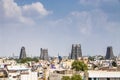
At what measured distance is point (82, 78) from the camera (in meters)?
49.1

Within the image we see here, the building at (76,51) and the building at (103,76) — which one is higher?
the building at (76,51)

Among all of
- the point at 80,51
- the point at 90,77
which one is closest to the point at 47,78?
the point at 90,77

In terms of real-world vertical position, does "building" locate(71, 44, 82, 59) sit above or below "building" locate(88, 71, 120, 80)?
above

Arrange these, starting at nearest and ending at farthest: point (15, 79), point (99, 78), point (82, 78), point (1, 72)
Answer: point (99, 78) → point (82, 78) → point (15, 79) → point (1, 72)

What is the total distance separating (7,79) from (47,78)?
586cm

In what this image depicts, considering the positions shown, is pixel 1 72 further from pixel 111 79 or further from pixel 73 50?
pixel 73 50

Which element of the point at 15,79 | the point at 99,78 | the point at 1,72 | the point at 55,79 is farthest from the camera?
the point at 1,72

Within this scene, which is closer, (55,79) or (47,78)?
(55,79)

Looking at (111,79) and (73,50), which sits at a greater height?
(73,50)

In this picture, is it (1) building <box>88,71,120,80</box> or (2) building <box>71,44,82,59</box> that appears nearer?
(1) building <box>88,71,120,80</box>

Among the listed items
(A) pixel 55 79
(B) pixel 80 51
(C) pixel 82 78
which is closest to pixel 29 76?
(A) pixel 55 79

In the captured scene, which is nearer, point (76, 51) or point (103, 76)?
point (103, 76)

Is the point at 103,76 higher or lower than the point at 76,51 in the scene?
lower

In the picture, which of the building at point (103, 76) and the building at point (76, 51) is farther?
the building at point (76, 51)
